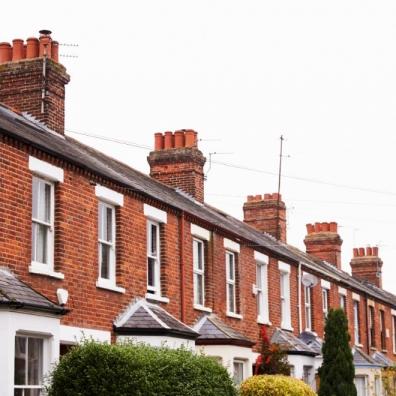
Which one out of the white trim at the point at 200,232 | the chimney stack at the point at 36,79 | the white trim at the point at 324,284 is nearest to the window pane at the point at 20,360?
the chimney stack at the point at 36,79

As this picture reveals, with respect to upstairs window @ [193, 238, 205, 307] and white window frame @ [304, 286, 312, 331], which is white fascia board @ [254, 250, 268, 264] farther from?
white window frame @ [304, 286, 312, 331]

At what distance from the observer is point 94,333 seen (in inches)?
702

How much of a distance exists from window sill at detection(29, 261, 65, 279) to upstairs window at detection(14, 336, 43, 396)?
1.46 metres

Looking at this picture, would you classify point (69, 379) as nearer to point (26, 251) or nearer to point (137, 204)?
point (26, 251)

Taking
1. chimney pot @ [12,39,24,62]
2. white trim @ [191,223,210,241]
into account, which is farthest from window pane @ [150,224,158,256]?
chimney pot @ [12,39,24,62]

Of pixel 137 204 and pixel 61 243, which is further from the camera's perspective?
pixel 137 204

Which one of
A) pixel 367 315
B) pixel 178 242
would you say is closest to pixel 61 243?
pixel 178 242

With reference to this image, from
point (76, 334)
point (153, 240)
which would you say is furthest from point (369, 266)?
point (76, 334)

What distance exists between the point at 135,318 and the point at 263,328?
841cm

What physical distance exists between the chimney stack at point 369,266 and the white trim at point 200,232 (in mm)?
25426

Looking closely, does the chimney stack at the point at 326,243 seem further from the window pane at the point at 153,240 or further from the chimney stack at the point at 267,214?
the window pane at the point at 153,240

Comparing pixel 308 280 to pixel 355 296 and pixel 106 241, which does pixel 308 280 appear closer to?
pixel 355 296

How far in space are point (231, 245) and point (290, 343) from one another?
419 centimetres

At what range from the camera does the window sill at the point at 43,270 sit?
53.1ft
